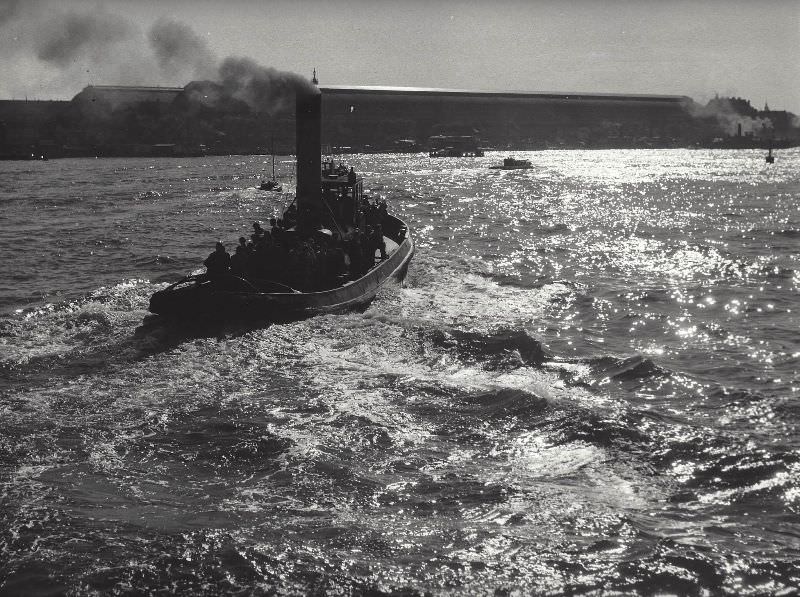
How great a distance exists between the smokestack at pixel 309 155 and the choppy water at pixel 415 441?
3973 mm

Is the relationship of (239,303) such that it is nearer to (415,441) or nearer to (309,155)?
(415,441)

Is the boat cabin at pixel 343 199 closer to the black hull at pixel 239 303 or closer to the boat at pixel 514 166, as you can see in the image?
the black hull at pixel 239 303

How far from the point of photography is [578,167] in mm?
116250

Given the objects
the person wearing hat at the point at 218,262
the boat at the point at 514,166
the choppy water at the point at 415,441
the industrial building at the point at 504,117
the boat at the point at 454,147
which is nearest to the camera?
the choppy water at the point at 415,441

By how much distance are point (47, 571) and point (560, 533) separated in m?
5.63

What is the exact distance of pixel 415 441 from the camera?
42.1 ft

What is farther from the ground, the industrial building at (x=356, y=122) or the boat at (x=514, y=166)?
the industrial building at (x=356, y=122)

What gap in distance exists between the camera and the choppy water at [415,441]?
30.8ft

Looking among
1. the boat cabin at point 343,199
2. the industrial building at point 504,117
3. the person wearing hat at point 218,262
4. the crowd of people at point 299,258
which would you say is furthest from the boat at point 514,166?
the person wearing hat at point 218,262

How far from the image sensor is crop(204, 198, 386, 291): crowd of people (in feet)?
66.2

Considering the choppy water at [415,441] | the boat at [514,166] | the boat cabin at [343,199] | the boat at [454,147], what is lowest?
the choppy water at [415,441]

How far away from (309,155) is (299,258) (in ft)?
20.3

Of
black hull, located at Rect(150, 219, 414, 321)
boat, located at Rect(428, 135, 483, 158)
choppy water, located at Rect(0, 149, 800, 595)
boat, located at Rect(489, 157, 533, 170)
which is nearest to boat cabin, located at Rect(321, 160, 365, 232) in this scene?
choppy water, located at Rect(0, 149, 800, 595)

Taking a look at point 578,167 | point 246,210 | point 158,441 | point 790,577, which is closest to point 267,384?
point 158,441
